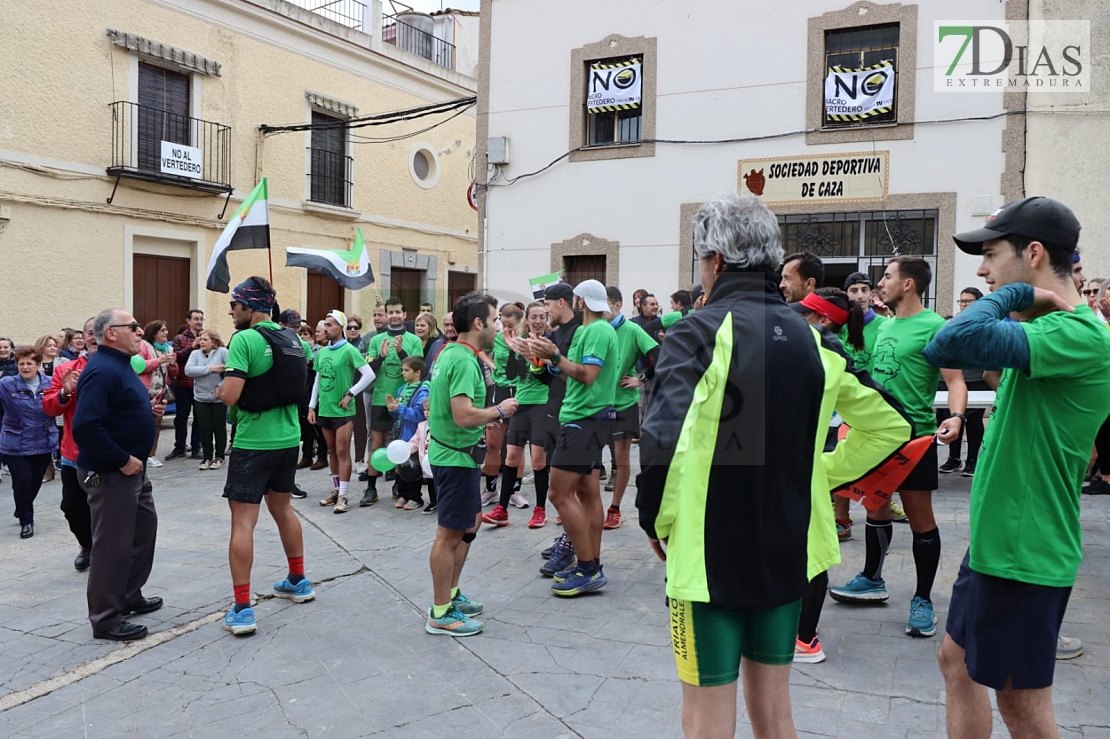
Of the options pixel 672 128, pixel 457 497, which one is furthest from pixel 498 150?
pixel 457 497

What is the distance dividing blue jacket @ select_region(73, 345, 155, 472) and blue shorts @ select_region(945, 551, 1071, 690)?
4.38m

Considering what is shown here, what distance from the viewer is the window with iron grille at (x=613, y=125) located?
48.0ft

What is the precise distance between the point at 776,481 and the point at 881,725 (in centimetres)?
178

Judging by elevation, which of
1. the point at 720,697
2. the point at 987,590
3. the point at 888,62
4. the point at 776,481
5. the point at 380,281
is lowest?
the point at 720,697

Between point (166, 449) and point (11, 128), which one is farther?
point (11, 128)

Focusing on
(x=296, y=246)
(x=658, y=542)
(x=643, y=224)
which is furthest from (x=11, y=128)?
(x=658, y=542)

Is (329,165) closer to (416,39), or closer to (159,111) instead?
(159,111)

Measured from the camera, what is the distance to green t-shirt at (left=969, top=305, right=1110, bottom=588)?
7.94ft

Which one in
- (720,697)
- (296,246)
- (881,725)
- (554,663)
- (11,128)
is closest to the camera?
(720,697)

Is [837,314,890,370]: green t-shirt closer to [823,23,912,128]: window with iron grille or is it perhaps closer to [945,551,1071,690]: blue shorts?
[945,551,1071,690]: blue shorts

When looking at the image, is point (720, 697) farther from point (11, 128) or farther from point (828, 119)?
point (11, 128)

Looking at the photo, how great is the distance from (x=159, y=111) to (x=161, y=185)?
1.37m

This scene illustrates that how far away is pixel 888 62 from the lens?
1284 centimetres
